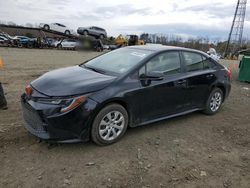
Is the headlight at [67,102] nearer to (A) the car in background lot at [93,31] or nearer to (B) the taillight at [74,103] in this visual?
(B) the taillight at [74,103]

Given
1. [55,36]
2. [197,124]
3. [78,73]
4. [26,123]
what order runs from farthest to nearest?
[55,36] < [197,124] < [78,73] < [26,123]


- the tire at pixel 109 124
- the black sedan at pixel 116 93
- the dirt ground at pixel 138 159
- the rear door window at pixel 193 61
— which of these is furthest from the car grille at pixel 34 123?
the rear door window at pixel 193 61

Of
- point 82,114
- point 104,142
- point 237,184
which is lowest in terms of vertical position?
point 237,184

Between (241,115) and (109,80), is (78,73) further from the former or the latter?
(241,115)

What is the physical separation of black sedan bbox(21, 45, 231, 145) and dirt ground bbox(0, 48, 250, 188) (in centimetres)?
28

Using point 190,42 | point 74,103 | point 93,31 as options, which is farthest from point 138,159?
point 190,42

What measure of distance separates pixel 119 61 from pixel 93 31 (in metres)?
32.6

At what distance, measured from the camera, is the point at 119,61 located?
16.2 ft

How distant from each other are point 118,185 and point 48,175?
91 cm

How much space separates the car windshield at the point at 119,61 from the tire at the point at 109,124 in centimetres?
72

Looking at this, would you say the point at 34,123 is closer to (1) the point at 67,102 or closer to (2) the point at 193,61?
(1) the point at 67,102

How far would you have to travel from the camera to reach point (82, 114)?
3.82 metres

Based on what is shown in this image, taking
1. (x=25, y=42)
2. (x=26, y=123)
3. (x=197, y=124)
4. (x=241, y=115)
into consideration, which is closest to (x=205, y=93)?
(x=197, y=124)

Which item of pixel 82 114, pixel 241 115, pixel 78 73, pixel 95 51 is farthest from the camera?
pixel 95 51
